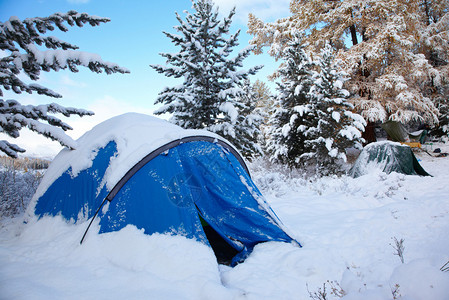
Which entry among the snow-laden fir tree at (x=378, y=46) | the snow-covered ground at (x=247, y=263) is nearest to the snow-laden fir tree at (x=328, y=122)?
the snow-laden fir tree at (x=378, y=46)

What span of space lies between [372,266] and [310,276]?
0.72 m

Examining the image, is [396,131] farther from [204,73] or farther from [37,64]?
[37,64]

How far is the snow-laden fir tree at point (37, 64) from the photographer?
300cm

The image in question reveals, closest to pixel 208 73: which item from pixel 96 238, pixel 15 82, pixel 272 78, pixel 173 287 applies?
pixel 15 82

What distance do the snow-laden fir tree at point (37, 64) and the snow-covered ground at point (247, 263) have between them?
143cm

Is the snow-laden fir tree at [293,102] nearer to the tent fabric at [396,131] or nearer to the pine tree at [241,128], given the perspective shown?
the pine tree at [241,128]

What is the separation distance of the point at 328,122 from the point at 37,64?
7.86 m

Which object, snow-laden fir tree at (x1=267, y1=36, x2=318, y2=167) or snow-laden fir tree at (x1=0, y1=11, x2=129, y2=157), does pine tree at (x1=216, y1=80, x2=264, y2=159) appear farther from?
snow-laden fir tree at (x1=0, y1=11, x2=129, y2=157)

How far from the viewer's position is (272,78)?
13.3 m

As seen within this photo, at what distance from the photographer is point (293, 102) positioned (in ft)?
30.0

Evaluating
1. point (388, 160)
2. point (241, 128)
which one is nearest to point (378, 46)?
point (388, 160)

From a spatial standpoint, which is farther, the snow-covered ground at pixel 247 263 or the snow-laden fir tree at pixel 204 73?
the snow-laden fir tree at pixel 204 73

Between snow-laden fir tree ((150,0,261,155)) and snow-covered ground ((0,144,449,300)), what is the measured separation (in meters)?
4.08

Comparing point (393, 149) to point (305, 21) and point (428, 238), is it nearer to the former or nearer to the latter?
point (428, 238)
